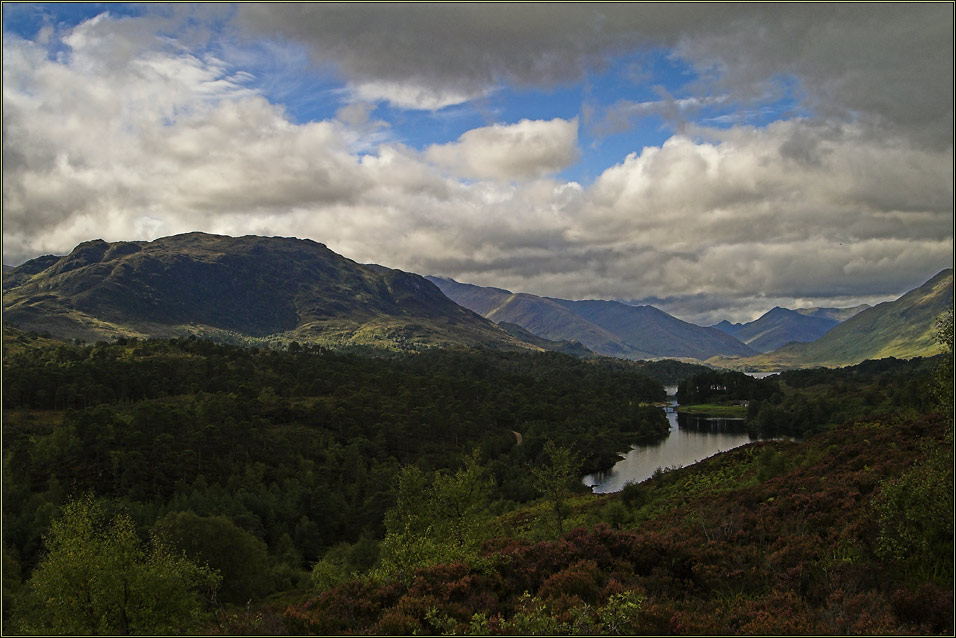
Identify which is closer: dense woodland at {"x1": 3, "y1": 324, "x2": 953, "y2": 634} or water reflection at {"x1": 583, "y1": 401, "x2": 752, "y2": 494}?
dense woodland at {"x1": 3, "y1": 324, "x2": 953, "y2": 634}

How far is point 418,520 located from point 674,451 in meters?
115

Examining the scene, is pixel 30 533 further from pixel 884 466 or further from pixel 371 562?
pixel 884 466

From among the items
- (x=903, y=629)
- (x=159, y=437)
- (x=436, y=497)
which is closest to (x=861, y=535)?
(x=903, y=629)

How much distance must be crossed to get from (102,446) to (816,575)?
106 metres

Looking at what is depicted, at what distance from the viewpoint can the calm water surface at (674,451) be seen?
11794 cm

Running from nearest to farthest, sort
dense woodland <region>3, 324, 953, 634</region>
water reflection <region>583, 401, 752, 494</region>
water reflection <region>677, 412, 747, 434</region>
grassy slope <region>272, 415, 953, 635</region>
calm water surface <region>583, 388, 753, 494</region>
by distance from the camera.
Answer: grassy slope <region>272, 415, 953, 635</region> < dense woodland <region>3, 324, 953, 634</region> < water reflection <region>583, 401, 752, 494</region> < calm water surface <region>583, 388, 753, 494</region> < water reflection <region>677, 412, 747, 434</region>

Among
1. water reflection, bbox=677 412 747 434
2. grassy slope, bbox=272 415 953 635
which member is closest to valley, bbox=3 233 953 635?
grassy slope, bbox=272 415 953 635

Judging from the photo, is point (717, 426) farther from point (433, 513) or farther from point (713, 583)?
point (713, 583)

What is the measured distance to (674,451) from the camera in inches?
5610

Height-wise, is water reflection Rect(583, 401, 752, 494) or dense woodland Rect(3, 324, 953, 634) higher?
dense woodland Rect(3, 324, 953, 634)

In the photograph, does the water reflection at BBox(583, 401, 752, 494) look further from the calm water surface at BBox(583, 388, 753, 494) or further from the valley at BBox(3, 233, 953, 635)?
the valley at BBox(3, 233, 953, 635)

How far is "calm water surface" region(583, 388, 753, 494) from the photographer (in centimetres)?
11794

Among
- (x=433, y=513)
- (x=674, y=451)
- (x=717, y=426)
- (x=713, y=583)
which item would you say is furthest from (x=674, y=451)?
(x=713, y=583)

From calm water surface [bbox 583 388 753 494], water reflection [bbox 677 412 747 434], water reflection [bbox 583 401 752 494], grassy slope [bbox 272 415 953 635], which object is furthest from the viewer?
water reflection [bbox 677 412 747 434]
